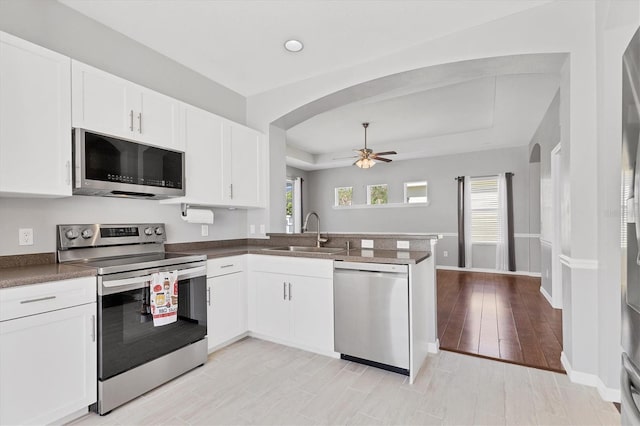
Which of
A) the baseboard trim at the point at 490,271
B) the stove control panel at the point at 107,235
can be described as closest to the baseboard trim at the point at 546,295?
the baseboard trim at the point at 490,271

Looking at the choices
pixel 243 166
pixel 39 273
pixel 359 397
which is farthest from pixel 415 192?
pixel 39 273

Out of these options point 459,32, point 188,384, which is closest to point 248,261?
point 188,384

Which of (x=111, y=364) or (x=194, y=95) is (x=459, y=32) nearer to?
(x=194, y=95)

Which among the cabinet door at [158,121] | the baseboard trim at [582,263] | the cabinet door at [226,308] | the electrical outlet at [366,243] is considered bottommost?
the cabinet door at [226,308]

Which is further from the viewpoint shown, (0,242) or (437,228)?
(437,228)

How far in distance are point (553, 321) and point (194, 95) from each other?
463 centimetres

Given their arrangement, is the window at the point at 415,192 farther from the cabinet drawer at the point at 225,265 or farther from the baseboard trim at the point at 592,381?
the cabinet drawer at the point at 225,265

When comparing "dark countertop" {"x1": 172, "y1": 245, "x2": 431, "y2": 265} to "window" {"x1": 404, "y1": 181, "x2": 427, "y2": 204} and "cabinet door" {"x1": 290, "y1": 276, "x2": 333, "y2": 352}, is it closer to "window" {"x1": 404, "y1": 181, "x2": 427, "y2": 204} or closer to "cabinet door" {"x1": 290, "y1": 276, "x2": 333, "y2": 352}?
"cabinet door" {"x1": 290, "y1": 276, "x2": 333, "y2": 352}

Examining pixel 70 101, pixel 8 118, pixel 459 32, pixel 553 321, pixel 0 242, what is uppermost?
pixel 459 32

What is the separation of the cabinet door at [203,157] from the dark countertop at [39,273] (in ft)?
3.51

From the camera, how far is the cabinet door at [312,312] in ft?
8.56

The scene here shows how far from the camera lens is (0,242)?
1.95 meters

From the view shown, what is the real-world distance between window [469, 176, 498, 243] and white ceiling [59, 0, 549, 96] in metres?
4.81

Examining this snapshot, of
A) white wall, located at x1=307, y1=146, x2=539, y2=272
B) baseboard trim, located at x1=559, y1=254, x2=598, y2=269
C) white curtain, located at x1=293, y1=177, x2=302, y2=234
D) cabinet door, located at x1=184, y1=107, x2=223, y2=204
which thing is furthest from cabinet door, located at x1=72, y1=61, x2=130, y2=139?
white wall, located at x1=307, y1=146, x2=539, y2=272
